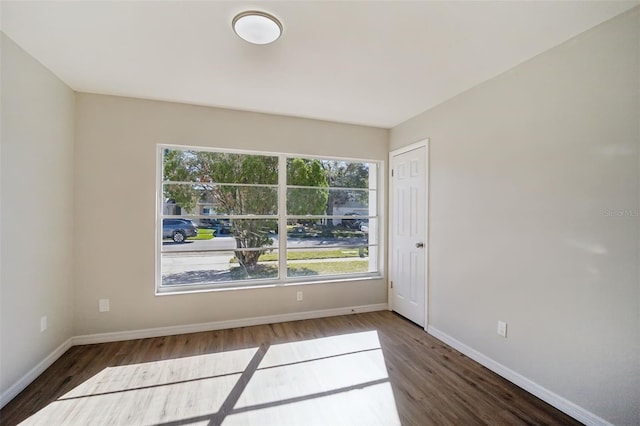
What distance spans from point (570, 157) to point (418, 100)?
149 centimetres

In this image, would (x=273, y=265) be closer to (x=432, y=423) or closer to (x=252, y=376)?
(x=252, y=376)

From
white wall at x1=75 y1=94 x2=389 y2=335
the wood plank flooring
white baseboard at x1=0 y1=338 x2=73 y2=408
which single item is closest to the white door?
the wood plank flooring

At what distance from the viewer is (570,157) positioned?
6.46ft

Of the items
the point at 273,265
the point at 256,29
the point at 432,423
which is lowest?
the point at 432,423

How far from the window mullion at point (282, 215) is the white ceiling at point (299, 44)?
924 millimetres

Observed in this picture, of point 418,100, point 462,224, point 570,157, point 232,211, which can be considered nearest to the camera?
point 570,157

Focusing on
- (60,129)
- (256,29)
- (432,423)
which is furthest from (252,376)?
(60,129)

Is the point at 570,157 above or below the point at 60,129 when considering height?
below

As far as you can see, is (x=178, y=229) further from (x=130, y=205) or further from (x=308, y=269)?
(x=308, y=269)

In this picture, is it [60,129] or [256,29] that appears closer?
[256,29]

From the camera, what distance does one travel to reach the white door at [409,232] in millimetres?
3367

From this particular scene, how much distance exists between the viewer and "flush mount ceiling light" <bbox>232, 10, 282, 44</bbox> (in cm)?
172

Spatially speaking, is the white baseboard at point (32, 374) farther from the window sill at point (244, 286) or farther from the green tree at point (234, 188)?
the green tree at point (234, 188)

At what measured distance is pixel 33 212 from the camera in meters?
2.26
